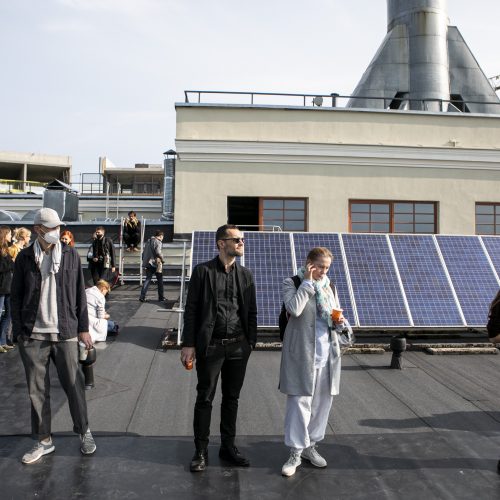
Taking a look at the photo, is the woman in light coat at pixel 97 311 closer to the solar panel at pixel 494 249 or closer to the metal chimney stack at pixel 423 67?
the solar panel at pixel 494 249

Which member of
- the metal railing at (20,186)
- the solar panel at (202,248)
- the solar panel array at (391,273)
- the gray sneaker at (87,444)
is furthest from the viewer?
the metal railing at (20,186)

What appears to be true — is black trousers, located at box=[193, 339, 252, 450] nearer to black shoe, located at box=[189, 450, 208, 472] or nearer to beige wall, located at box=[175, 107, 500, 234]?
black shoe, located at box=[189, 450, 208, 472]

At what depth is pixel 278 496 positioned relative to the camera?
379 centimetres

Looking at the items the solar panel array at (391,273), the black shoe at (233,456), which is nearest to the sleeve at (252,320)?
the black shoe at (233,456)

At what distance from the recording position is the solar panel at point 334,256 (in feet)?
26.8

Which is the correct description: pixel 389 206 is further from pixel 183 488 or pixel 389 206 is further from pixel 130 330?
pixel 183 488

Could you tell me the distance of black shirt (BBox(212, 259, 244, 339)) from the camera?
170 inches

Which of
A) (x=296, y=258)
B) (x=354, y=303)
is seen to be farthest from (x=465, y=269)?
(x=296, y=258)

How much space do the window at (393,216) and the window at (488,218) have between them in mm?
1544

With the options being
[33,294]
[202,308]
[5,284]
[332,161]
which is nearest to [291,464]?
[202,308]

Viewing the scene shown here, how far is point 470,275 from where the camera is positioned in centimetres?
884

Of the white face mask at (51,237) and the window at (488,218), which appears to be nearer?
the white face mask at (51,237)

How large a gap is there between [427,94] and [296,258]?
1305cm

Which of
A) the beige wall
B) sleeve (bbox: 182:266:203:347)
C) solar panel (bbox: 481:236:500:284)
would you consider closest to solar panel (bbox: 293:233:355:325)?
solar panel (bbox: 481:236:500:284)
